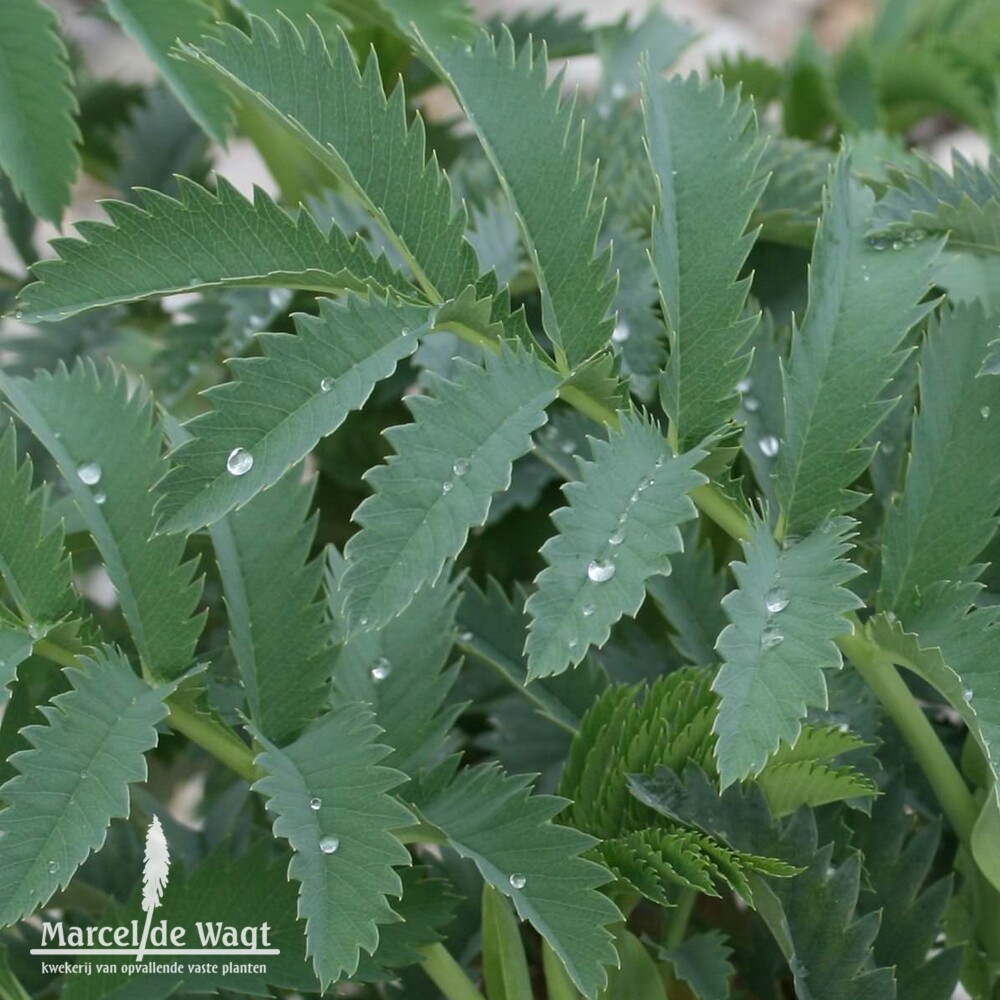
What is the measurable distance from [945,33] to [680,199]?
0.50 meters

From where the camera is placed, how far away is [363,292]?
397 millimetres

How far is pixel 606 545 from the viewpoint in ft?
1.16

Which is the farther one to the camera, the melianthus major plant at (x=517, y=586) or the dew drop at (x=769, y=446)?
the dew drop at (x=769, y=446)

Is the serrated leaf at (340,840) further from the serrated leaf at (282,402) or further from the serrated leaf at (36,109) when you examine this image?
the serrated leaf at (36,109)

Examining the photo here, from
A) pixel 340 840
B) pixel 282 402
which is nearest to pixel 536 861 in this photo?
pixel 340 840

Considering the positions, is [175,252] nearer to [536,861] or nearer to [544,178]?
[544,178]

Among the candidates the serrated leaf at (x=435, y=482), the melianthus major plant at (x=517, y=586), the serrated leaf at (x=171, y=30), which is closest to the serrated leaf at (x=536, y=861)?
the melianthus major plant at (x=517, y=586)

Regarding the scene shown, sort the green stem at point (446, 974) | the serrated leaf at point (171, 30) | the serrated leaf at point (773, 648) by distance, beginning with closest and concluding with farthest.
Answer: the serrated leaf at point (773, 648) < the green stem at point (446, 974) < the serrated leaf at point (171, 30)

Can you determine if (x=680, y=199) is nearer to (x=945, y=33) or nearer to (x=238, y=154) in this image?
(x=945, y=33)

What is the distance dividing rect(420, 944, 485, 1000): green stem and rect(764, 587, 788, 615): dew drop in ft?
0.60

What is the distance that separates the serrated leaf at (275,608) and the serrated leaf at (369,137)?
0.36 ft

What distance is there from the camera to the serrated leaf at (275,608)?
1.42 ft

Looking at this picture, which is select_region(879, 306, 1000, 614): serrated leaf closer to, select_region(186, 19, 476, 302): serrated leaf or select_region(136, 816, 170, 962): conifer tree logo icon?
select_region(186, 19, 476, 302): serrated leaf

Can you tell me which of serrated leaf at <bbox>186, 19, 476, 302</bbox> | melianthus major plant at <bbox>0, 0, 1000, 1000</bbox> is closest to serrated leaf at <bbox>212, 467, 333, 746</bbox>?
melianthus major plant at <bbox>0, 0, 1000, 1000</bbox>
